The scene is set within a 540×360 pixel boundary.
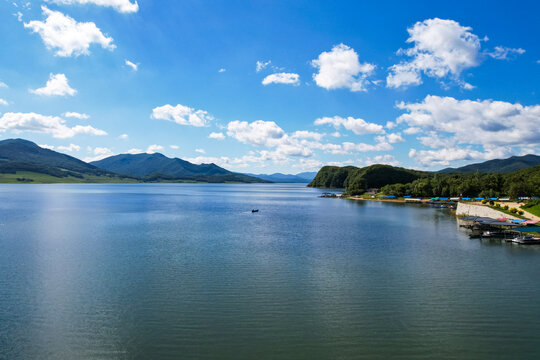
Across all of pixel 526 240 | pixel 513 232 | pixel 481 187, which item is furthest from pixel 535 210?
pixel 481 187

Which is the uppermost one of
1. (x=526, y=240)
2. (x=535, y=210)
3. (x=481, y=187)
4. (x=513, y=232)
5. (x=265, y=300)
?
(x=481, y=187)

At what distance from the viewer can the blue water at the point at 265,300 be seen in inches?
741

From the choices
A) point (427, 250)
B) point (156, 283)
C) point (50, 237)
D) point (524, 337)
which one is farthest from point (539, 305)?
point (50, 237)

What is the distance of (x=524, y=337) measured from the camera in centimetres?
1997

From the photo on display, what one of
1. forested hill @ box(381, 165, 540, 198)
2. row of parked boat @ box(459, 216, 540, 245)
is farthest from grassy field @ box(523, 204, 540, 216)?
forested hill @ box(381, 165, 540, 198)

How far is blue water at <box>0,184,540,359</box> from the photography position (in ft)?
61.8

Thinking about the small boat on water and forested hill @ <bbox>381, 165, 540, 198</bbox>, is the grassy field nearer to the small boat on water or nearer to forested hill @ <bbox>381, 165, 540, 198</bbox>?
the small boat on water

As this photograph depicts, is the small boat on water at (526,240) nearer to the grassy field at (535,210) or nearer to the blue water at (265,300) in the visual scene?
the blue water at (265,300)

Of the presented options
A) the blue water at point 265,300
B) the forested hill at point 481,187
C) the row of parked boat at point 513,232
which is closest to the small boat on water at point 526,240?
the row of parked boat at point 513,232

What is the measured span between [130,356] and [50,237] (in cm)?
4431

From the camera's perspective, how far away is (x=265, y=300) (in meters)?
25.7

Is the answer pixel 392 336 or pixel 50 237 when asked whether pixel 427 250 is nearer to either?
pixel 392 336

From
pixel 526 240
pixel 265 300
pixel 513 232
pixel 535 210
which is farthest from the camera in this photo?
pixel 535 210

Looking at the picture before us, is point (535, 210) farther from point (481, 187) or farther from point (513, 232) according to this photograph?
point (481, 187)
